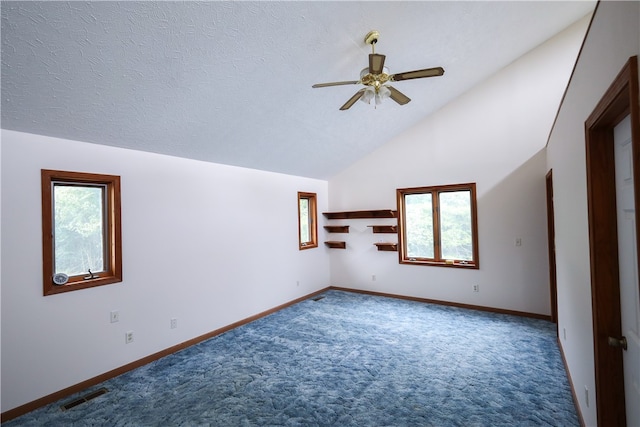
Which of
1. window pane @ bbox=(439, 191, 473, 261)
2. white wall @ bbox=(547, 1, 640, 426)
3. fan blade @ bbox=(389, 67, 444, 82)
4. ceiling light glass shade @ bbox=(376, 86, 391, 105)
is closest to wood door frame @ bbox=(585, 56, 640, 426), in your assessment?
white wall @ bbox=(547, 1, 640, 426)

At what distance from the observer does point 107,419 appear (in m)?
2.33

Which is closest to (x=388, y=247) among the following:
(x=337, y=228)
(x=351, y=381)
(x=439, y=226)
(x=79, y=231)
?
(x=439, y=226)

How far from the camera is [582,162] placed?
180 centimetres

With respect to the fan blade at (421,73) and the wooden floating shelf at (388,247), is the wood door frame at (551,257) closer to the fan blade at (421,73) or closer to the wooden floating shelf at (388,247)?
the wooden floating shelf at (388,247)

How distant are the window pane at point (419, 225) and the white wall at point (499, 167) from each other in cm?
26

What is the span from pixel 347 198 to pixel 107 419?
15.6ft

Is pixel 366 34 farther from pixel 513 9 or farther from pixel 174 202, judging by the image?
pixel 174 202

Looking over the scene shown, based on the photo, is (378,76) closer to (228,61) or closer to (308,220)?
(228,61)

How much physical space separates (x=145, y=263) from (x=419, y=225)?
4.20 metres

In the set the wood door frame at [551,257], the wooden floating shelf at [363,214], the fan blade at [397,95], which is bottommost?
the wood door frame at [551,257]

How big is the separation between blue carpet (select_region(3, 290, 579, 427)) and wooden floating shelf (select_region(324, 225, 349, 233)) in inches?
87.2

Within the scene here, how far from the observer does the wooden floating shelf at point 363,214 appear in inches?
214

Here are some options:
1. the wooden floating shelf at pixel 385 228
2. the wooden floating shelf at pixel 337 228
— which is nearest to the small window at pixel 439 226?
the wooden floating shelf at pixel 385 228

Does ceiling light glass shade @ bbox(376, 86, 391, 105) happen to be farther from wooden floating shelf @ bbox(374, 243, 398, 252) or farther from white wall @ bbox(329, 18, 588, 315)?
wooden floating shelf @ bbox(374, 243, 398, 252)
